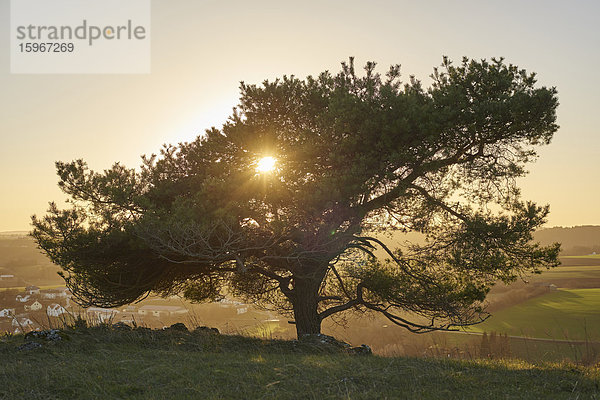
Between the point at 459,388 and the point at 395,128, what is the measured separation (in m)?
7.98

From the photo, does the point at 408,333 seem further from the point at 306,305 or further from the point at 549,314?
the point at 306,305

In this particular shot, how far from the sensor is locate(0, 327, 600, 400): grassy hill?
5922mm

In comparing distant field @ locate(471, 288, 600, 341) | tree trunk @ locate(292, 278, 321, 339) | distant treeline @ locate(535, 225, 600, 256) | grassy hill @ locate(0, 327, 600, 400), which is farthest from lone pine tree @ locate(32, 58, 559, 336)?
distant treeline @ locate(535, 225, 600, 256)

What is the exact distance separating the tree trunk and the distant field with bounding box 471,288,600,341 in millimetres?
36669

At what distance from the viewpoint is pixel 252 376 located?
6.77 meters

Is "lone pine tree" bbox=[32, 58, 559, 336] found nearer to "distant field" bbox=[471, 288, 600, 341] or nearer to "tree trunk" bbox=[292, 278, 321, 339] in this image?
"tree trunk" bbox=[292, 278, 321, 339]

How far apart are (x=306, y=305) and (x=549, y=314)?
176 feet

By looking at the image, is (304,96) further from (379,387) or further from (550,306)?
(550,306)

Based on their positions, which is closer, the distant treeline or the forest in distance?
the forest in distance

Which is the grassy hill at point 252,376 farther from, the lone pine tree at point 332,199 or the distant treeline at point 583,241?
the distant treeline at point 583,241

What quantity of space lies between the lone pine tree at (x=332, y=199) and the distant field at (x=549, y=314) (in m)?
35.6

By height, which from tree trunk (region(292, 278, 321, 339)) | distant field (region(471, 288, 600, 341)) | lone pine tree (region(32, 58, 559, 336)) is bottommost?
distant field (region(471, 288, 600, 341))

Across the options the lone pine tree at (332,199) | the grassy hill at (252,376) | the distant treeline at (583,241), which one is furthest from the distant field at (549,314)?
the distant treeline at (583,241)

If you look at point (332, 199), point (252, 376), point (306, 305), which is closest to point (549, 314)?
point (306, 305)
